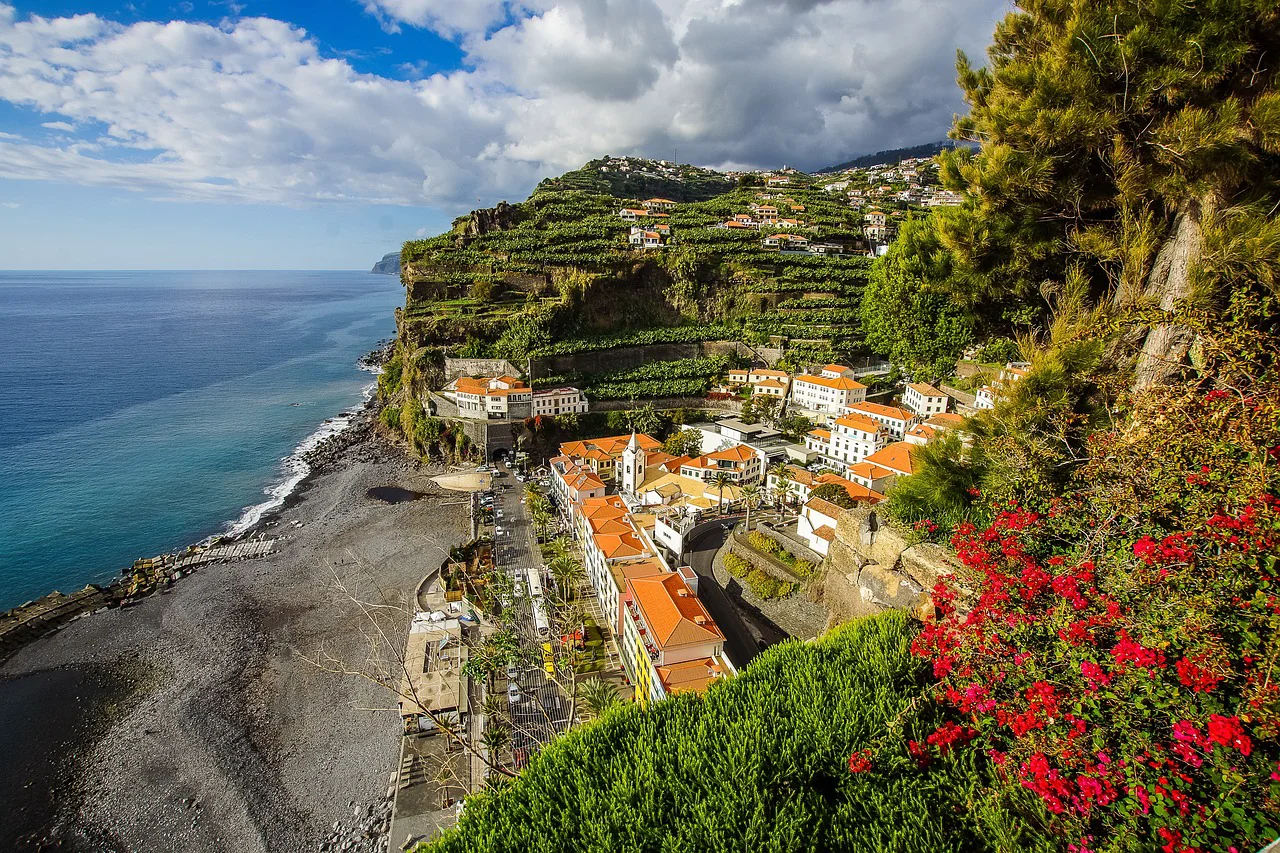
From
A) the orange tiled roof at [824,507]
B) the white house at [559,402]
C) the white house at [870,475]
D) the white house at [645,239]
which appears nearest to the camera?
the orange tiled roof at [824,507]

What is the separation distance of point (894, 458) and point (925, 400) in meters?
10.0

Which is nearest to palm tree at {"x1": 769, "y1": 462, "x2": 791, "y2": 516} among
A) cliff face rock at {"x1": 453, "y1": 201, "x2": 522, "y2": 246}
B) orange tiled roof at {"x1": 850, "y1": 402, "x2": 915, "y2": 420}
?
orange tiled roof at {"x1": 850, "y1": 402, "x2": 915, "y2": 420}

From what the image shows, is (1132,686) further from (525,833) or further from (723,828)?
(525,833)

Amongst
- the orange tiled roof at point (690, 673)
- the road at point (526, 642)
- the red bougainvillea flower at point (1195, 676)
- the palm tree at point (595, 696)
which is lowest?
the road at point (526, 642)

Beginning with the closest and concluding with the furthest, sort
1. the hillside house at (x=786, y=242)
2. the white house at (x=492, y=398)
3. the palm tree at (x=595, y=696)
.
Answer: the palm tree at (x=595, y=696)
the white house at (x=492, y=398)
the hillside house at (x=786, y=242)

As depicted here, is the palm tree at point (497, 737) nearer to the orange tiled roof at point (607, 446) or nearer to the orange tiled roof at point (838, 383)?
the orange tiled roof at point (607, 446)

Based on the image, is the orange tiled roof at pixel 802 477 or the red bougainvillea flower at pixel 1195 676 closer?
the red bougainvillea flower at pixel 1195 676

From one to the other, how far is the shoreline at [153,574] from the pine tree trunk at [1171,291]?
107ft

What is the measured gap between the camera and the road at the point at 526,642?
1515 centimetres

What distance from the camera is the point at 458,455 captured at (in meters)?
38.2

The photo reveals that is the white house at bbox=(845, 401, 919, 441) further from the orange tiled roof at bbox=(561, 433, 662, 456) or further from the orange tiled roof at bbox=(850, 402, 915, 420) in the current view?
the orange tiled roof at bbox=(561, 433, 662, 456)

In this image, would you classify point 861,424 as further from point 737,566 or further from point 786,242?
point 786,242

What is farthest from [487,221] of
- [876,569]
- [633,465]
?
[876,569]

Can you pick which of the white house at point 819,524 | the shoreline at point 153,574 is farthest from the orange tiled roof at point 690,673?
the shoreline at point 153,574
